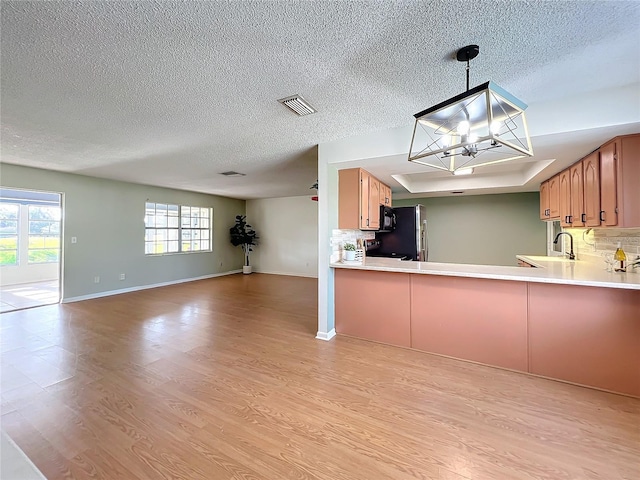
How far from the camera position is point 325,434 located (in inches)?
68.7

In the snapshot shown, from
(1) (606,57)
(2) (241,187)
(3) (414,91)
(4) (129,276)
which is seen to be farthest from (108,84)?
(4) (129,276)

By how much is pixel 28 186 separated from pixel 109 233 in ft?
4.74

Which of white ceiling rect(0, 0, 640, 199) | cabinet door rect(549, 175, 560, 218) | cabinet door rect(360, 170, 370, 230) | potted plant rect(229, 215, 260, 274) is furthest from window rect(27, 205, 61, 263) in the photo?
cabinet door rect(549, 175, 560, 218)

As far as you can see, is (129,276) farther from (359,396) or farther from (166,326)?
(359,396)

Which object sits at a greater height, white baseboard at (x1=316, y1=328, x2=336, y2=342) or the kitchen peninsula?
the kitchen peninsula

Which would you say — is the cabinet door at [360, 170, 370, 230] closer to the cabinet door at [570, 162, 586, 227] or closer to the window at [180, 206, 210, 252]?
the cabinet door at [570, 162, 586, 227]

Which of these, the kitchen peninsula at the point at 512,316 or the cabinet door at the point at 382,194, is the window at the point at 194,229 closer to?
the cabinet door at the point at 382,194

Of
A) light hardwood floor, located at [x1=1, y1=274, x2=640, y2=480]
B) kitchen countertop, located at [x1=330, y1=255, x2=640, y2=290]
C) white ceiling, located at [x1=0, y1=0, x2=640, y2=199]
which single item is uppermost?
white ceiling, located at [x1=0, y1=0, x2=640, y2=199]

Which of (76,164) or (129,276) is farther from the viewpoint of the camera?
(129,276)

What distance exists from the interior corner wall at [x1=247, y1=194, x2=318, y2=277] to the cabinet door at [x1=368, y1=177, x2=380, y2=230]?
3.79 m

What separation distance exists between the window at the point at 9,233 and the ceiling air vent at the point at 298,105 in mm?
8447

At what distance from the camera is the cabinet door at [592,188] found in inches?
104

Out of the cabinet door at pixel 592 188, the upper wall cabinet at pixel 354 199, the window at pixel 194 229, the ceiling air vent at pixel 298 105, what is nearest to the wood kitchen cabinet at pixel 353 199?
the upper wall cabinet at pixel 354 199

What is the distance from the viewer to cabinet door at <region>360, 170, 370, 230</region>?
3506 mm
